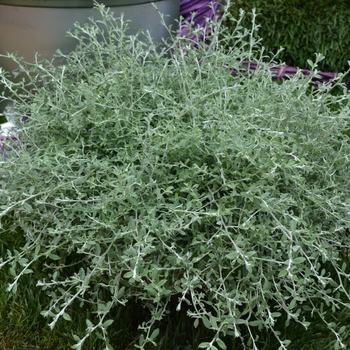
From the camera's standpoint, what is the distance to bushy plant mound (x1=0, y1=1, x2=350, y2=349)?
131cm

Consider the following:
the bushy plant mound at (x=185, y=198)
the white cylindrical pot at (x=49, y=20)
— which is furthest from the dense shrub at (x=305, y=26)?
the bushy plant mound at (x=185, y=198)

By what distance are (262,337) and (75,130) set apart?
2.44 feet

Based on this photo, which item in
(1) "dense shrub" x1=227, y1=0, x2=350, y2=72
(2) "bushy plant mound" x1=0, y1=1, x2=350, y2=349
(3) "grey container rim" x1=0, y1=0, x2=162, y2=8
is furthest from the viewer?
(1) "dense shrub" x1=227, y1=0, x2=350, y2=72

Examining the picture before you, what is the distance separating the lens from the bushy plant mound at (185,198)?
1309 mm

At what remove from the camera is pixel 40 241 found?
1.44 m

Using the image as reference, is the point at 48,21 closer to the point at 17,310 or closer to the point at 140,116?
the point at 140,116

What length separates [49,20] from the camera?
7.38 feet

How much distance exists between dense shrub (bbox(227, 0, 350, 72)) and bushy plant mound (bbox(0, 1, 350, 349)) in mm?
1641

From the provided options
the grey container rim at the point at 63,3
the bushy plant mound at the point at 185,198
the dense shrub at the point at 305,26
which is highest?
the grey container rim at the point at 63,3

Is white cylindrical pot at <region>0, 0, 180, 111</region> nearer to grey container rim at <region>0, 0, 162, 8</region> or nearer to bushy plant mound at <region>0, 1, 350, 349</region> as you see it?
grey container rim at <region>0, 0, 162, 8</region>

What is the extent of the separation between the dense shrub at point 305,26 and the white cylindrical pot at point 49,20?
3.20ft

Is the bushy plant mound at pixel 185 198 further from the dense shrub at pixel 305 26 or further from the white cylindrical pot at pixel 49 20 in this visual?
the dense shrub at pixel 305 26

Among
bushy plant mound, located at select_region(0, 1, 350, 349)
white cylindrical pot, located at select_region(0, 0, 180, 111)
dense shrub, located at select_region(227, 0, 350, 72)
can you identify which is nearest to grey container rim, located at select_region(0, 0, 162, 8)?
white cylindrical pot, located at select_region(0, 0, 180, 111)

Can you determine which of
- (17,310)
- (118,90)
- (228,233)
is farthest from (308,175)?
(17,310)
